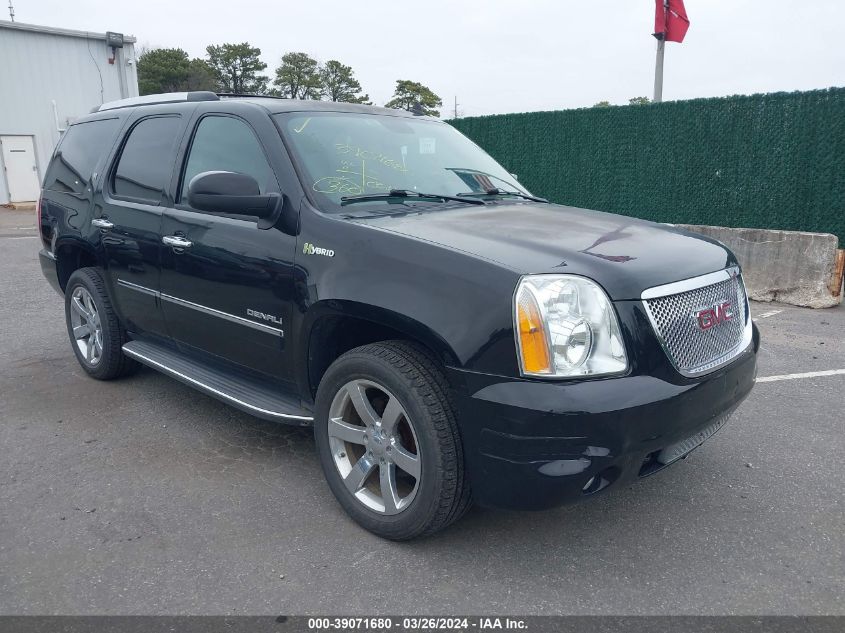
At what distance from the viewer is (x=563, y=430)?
2.39 m

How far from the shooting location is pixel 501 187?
4.08 m

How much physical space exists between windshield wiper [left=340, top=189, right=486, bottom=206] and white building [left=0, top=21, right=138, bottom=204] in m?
22.8

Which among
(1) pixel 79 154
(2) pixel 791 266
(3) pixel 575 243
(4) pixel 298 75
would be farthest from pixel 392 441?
(4) pixel 298 75

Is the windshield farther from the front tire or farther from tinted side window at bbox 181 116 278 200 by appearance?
the front tire

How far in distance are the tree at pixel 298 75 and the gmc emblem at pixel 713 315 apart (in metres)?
71.1

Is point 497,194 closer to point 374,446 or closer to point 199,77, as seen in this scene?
point 374,446

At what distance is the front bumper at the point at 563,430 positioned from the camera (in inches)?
94.2

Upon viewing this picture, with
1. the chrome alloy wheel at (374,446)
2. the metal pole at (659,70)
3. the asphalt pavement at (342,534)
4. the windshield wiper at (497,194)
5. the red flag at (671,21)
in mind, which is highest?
the red flag at (671,21)

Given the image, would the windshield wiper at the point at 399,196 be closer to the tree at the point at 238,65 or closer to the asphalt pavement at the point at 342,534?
the asphalt pavement at the point at 342,534

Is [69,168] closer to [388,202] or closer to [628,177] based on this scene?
[388,202]

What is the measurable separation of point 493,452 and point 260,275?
1.48 metres

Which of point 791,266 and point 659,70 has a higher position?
point 659,70

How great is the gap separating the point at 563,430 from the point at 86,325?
4.01 m

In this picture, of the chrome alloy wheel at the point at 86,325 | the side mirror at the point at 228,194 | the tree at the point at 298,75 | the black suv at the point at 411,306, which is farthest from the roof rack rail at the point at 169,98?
the tree at the point at 298,75
